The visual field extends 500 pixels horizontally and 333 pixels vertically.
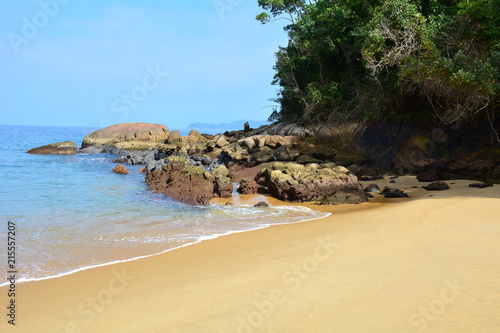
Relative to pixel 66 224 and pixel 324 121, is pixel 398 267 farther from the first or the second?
pixel 324 121

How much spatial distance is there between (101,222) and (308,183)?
5461 millimetres

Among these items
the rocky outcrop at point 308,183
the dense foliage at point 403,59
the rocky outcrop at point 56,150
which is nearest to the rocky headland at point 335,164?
the rocky outcrop at point 308,183

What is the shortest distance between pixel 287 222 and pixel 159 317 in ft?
16.1

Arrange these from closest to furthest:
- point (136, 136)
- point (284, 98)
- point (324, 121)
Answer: point (324, 121) < point (284, 98) < point (136, 136)

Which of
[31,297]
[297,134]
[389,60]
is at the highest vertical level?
[389,60]

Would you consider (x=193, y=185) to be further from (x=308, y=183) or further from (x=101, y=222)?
(x=101, y=222)

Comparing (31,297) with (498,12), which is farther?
(498,12)

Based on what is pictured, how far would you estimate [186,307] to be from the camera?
3.64 m

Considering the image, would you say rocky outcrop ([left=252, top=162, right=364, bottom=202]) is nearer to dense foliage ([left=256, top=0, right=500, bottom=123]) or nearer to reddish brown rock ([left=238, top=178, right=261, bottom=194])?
reddish brown rock ([left=238, top=178, right=261, bottom=194])

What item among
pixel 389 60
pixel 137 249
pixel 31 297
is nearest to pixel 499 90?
pixel 389 60

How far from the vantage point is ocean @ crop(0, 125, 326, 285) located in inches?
230

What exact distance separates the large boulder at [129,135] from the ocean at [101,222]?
2076 cm

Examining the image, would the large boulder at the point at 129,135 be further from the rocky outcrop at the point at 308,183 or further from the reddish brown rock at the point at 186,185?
the rocky outcrop at the point at 308,183

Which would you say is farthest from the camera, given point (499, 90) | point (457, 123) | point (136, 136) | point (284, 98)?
point (136, 136)
